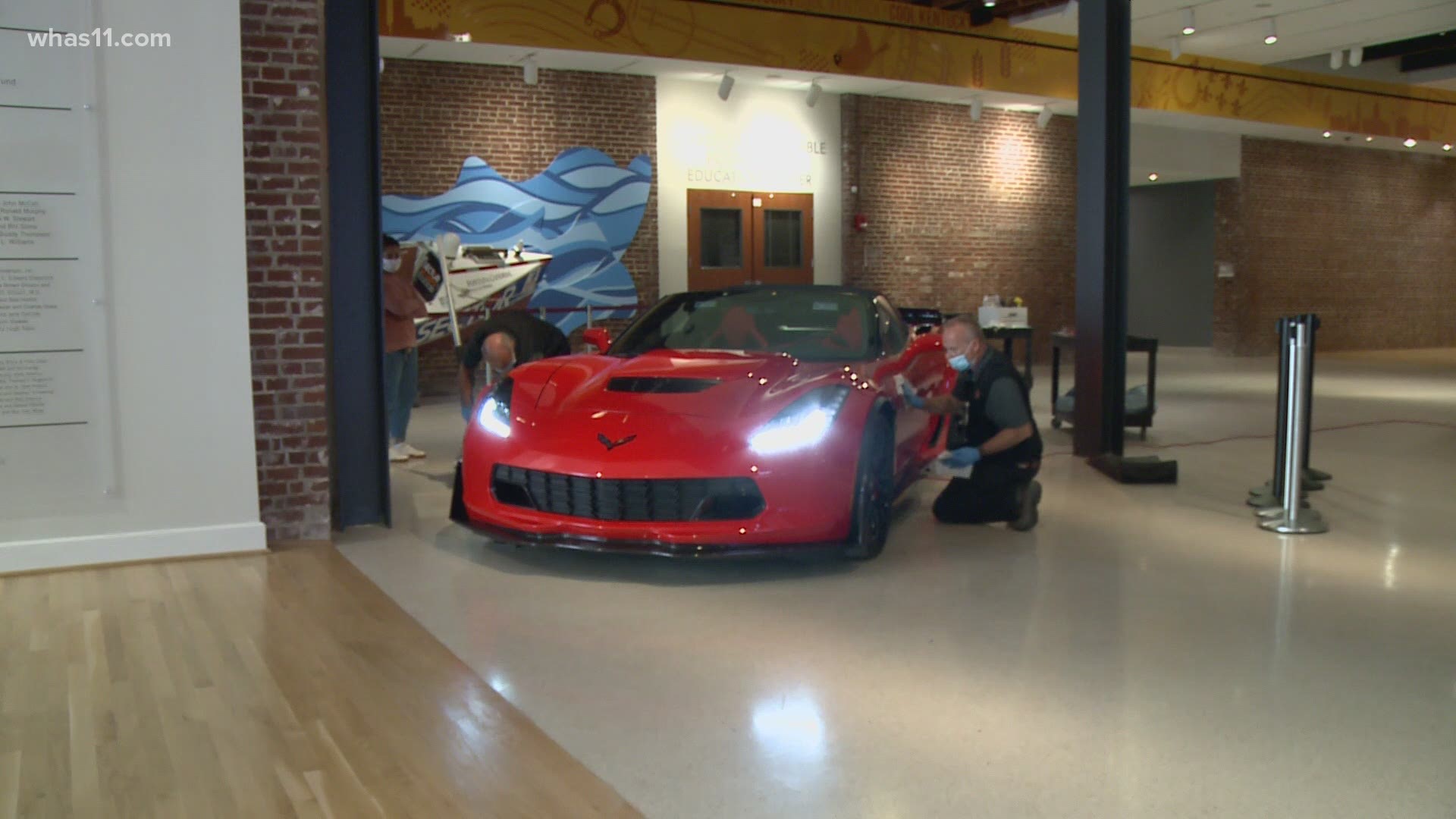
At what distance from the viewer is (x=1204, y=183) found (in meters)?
21.3

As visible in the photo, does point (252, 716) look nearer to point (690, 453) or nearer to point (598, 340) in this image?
point (690, 453)

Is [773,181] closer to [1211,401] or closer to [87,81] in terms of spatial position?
[1211,401]

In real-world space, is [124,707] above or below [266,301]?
below

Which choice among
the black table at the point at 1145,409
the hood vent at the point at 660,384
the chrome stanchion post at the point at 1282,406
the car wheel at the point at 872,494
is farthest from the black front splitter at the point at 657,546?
the black table at the point at 1145,409

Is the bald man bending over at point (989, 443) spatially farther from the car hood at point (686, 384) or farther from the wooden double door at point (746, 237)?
the wooden double door at point (746, 237)

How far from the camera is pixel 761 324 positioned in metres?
5.57

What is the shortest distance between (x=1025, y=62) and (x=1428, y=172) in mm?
11914

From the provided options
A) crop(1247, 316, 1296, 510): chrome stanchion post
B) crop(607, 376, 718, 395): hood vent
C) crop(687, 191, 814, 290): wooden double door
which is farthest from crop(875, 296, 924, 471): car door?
crop(687, 191, 814, 290): wooden double door

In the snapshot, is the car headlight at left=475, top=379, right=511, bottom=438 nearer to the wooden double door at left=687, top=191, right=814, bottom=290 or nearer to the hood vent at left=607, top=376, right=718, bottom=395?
the hood vent at left=607, top=376, right=718, bottom=395

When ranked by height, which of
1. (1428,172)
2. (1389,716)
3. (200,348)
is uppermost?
(1428,172)

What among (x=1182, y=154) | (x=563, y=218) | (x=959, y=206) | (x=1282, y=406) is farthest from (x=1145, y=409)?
(x=1182, y=154)

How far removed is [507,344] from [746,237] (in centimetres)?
822

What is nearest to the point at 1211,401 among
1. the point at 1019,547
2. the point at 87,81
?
the point at 1019,547

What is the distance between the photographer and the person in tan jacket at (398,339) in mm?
7402
